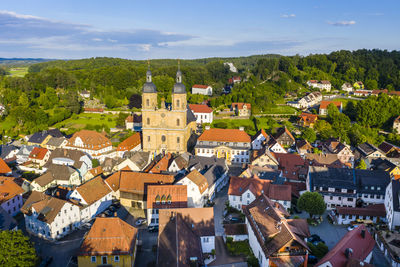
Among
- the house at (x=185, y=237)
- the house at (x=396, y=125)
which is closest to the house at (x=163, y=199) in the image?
the house at (x=185, y=237)

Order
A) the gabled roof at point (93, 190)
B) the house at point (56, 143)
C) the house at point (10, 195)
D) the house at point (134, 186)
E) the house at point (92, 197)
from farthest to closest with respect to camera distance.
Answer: the house at point (56, 143)
the house at point (134, 186)
the house at point (10, 195)
the gabled roof at point (93, 190)
the house at point (92, 197)

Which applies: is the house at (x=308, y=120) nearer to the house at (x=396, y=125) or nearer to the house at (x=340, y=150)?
the house at (x=340, y=150)

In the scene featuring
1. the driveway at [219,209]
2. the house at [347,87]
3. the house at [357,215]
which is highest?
the house at [347,87]

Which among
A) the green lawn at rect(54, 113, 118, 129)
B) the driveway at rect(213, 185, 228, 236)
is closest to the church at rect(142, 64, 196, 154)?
the driveway at rect(213, 185, 228, 236)

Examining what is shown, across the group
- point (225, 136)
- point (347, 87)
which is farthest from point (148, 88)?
point (347, 87)

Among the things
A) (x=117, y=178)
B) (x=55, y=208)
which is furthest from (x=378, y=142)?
(x=55, y=208)

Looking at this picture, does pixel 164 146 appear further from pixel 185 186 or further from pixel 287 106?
pixel 287 106

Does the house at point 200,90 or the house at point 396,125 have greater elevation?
the house at point 200,90
